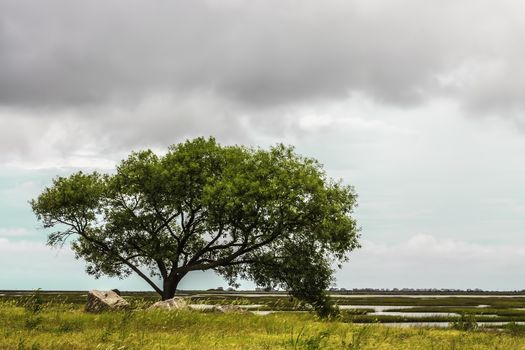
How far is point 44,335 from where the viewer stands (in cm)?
1789

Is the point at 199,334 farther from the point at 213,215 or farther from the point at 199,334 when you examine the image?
the point at 213,215

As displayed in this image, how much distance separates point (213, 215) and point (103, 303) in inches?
507

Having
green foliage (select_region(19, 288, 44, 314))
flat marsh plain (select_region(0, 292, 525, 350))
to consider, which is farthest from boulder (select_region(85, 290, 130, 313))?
green foliage (select_region(19, 288, 44, 314))

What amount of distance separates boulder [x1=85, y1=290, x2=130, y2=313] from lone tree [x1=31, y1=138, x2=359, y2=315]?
35.0 feet

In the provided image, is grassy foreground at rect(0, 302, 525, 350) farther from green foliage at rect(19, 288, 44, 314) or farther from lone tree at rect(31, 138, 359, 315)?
lone tree at rect(31, 138, 359, 315)

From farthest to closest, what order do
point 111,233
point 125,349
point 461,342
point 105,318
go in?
point 111,233 → point 105,318 → point 461,342 → point 125,349

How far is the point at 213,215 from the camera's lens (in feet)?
137

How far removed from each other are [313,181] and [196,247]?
12525 millimetres

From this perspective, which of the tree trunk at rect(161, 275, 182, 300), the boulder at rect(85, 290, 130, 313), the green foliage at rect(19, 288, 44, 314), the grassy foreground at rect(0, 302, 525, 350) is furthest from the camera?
the tree trunk at rect(161, 275, 182, 300)

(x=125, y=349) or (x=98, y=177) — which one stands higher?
(x=98, y=177)

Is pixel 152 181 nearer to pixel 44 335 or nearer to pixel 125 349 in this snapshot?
pixel 44 335

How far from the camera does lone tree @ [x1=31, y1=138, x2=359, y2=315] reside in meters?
40.8

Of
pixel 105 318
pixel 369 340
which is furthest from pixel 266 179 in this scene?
pixel 369 340

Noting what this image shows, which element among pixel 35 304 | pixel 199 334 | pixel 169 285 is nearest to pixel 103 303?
pixel 35 304
